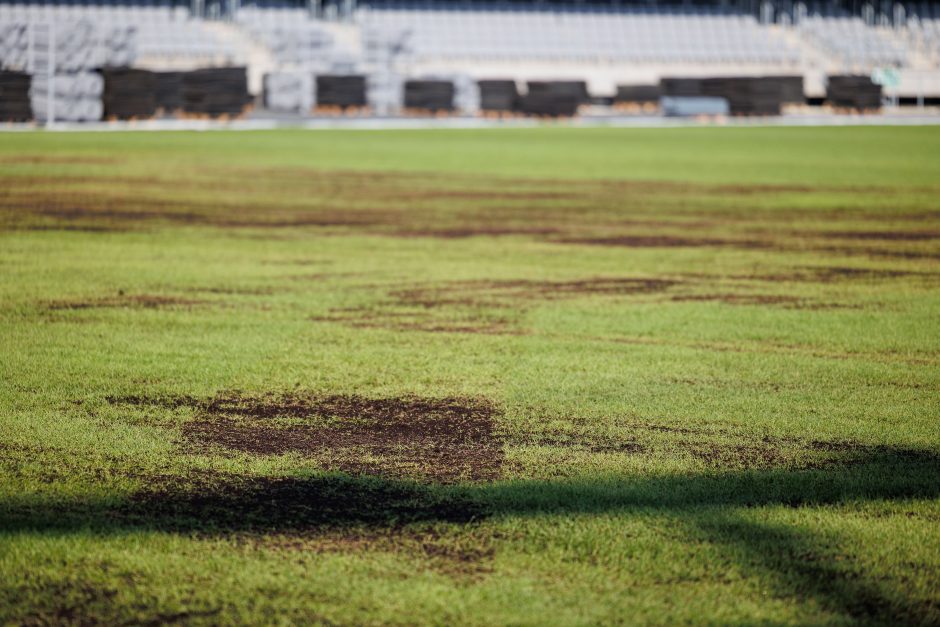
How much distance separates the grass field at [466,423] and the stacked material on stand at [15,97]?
2335 centimetres

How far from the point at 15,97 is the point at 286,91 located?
460 inches

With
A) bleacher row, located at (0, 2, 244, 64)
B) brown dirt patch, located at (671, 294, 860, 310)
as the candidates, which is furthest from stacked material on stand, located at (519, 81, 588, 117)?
brown dirt patch, located at (671, 294, 860, 310)

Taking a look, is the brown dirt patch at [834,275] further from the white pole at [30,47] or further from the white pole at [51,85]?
the white pole at [30,47]

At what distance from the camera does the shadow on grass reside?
3545 mm

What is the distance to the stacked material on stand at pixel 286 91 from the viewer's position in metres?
44.0

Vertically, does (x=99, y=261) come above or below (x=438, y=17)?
below

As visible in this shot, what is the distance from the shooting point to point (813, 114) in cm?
5250

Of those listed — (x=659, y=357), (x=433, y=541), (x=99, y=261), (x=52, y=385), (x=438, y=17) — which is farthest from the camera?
(x=438, y=17)

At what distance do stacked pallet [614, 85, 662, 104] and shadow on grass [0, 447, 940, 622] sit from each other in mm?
50701

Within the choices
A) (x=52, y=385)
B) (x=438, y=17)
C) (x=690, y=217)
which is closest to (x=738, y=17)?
(x=438, y=17)

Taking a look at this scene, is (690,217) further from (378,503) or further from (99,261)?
(378,503)

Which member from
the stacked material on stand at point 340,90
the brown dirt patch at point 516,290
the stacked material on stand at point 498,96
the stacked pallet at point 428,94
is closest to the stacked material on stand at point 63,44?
the stacked material on stand at point 340,90

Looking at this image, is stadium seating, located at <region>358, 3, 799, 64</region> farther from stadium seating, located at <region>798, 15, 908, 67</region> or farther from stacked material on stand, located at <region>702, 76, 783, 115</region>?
stacked material on stand, located at <region>702, 76, 783, 115</region>

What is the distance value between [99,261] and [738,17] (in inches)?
2439
